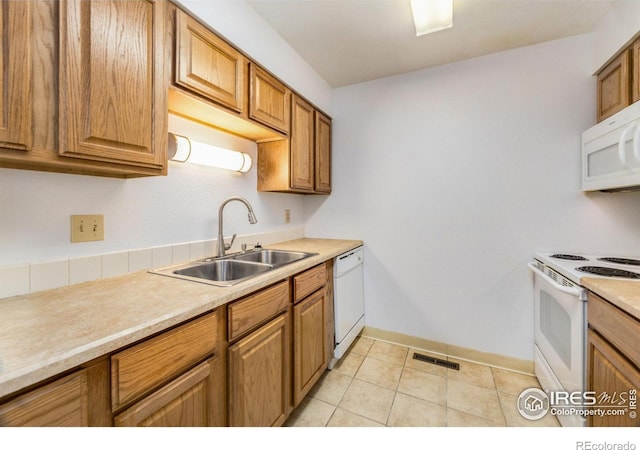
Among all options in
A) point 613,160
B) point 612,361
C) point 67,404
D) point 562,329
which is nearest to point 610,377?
point 612,361

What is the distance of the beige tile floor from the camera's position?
150cm

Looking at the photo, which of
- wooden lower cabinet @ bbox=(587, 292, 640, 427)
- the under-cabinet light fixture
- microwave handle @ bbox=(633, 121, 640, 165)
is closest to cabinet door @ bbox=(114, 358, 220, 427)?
the under-cabinet light fixture

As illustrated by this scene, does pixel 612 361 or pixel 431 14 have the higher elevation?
pixel 431 14

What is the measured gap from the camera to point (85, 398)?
646 millimetres

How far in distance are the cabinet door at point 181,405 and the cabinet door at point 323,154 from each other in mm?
1641

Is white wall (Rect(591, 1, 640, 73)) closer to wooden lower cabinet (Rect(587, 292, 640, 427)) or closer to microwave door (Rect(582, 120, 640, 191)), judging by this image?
microwave door (Rect(582, 120, 640, 191))

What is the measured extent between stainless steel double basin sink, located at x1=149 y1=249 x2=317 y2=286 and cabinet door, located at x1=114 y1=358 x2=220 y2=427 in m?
0.37

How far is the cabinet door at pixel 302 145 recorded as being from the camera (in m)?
1.98

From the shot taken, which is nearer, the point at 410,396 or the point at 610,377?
the point at 610,377

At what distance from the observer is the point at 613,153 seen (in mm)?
1459

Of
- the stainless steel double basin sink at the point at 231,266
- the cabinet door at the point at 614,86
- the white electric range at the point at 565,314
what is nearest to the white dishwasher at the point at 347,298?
the stainless steel double basin sink at the point at 231,266

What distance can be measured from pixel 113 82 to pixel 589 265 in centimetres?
241

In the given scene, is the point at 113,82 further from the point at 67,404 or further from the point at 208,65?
the point at 67,404
